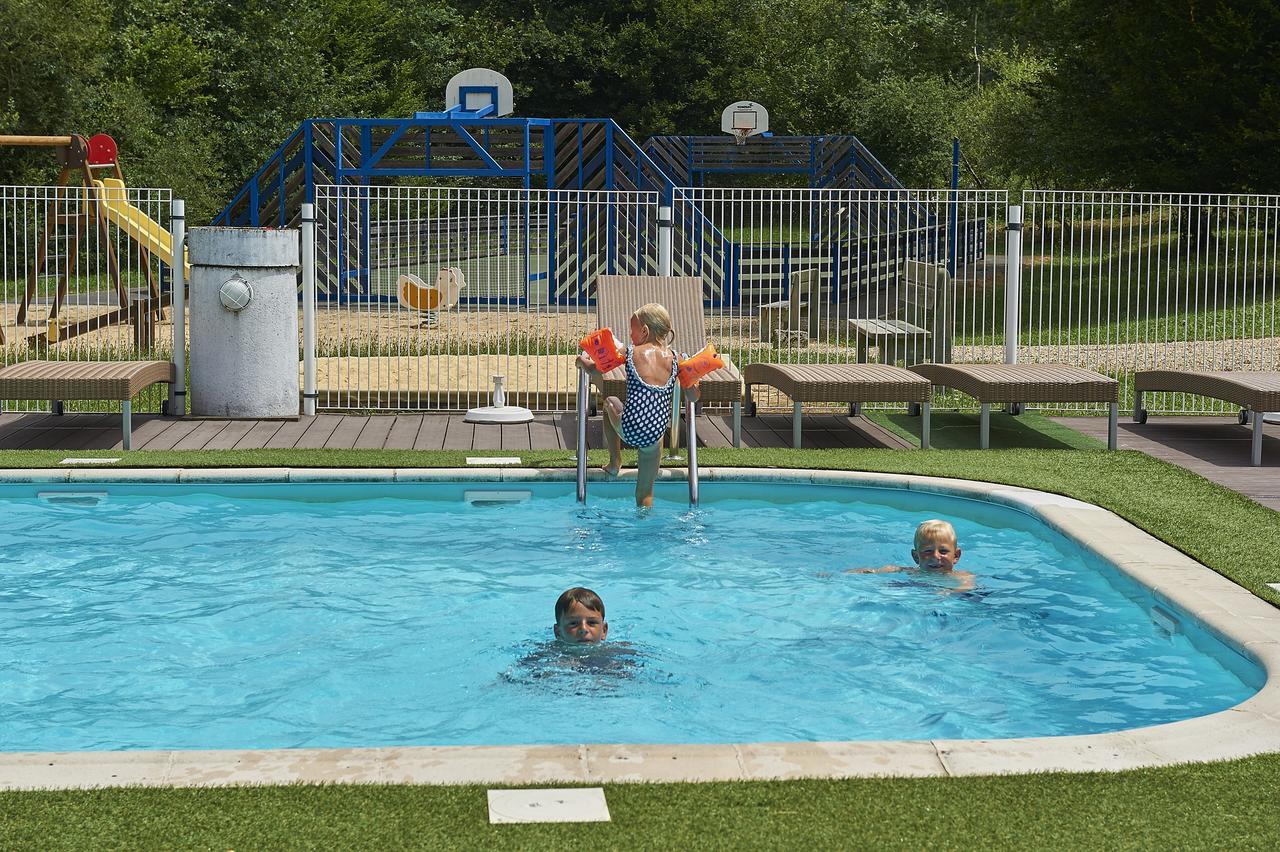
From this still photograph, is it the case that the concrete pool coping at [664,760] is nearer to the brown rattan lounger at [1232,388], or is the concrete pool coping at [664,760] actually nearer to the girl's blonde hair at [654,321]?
the girl's blonde hair at [654,321]

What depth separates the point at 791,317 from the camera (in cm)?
1706

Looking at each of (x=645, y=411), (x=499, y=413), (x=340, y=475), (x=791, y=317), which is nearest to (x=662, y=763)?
(x=645, y=411)

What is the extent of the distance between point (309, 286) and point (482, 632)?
6006 mm

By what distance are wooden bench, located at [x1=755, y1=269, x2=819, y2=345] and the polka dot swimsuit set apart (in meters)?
4.19

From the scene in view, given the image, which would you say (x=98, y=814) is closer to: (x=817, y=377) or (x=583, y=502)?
(x=583, y=502)

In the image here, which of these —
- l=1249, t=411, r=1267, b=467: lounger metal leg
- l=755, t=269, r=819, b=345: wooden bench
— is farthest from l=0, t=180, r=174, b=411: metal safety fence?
l=1249, t=411, r=1267, b=467: lounger metal leg

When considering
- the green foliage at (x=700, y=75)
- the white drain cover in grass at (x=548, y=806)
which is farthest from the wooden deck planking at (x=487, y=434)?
the green foliage at (x=700, y=75)

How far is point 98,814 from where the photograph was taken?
3.96 meters

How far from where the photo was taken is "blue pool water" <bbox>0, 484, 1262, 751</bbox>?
5.98m

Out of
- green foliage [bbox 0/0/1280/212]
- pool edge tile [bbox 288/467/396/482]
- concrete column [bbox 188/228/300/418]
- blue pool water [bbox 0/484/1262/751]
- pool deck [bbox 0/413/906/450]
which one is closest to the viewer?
blue pool water [bbox 0/484/1262/751]

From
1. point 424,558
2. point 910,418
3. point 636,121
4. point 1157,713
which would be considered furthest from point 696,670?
point 636,121

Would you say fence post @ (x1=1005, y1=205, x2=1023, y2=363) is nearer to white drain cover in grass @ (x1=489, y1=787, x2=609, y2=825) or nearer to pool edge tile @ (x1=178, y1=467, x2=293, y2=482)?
pool edge tile @ (x1=178, y1=467, x2=293, y2=482)

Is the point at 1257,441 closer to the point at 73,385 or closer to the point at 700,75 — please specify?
the point at 73,385

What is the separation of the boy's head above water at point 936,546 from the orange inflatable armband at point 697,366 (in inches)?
80.9
